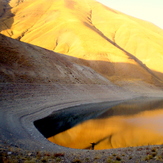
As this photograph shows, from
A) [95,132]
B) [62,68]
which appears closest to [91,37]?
[62,68]

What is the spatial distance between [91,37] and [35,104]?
62.9 m

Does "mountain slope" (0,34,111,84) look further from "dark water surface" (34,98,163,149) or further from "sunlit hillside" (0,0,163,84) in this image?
"sunlit hillside" (0,0,163,84)

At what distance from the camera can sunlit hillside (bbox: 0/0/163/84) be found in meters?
74.1

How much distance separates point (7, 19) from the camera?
126m

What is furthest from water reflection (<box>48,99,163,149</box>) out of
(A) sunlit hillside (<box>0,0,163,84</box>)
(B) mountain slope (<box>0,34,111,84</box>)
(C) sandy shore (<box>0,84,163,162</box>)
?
(A) sunlit hillside (<box>0,0,163,84</box>)

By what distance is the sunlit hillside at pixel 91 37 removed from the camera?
7406cm

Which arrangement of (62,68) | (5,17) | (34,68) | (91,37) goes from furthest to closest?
(5,17)
(91,37)
(62,68)
(34,68)

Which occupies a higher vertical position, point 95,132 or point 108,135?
point 95,132

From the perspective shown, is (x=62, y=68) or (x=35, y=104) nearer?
(x=35, y=104)

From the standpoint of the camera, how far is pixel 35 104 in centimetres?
2922

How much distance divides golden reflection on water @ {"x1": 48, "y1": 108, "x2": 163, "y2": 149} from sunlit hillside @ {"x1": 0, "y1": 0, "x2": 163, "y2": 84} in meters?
39.7

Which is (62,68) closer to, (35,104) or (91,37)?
(35,104)

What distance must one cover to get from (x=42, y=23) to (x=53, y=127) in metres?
104

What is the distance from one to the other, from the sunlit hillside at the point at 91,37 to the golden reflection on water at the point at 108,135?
130 feet
